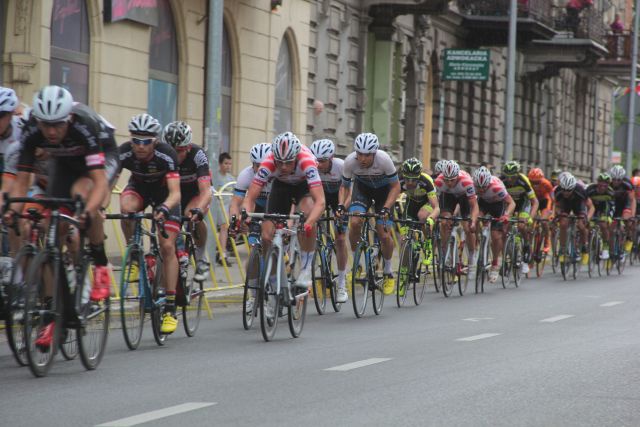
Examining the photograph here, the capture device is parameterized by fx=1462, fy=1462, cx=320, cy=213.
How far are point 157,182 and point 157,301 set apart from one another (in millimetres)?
1075

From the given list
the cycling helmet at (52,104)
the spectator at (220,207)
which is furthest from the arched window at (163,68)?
the cycling helmet at (52,104)

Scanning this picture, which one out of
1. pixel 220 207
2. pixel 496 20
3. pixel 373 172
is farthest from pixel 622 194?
pixel 496 20

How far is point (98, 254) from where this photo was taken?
9859 millimetres

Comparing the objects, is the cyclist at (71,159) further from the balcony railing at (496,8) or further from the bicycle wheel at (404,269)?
the balcony railing at (496,8)

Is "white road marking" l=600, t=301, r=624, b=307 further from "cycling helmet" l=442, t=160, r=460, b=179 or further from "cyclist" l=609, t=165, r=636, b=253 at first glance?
"cyclist" l=609, t=165, r=636, b=253

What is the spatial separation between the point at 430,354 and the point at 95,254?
2773 millimetres

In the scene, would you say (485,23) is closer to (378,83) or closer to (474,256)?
(378,83)

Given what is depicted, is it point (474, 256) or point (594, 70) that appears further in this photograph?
point (594, 70)

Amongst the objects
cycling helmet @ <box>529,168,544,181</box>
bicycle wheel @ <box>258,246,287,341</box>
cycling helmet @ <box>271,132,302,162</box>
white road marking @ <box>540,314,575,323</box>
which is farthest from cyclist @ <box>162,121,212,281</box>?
cycling helmet @ <box>529,168,544,181</box>

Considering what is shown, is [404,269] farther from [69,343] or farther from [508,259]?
[69,343]

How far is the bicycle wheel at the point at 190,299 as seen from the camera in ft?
39.0

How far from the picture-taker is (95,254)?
984 cm

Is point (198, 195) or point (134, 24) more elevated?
point (134, 24)

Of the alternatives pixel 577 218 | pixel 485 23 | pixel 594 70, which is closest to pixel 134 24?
pixel 577 218
